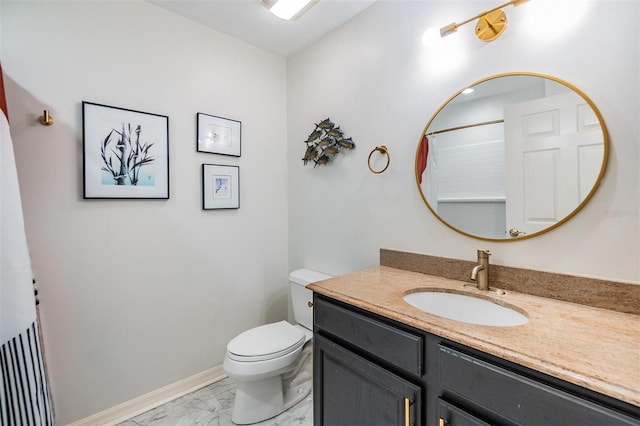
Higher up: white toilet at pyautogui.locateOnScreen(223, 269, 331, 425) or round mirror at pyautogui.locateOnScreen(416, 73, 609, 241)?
round mirror at pyautogui.locateOnScreen(416, 73, 609, 241)

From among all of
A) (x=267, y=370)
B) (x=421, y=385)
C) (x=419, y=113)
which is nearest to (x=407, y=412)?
(x=421, y=385)

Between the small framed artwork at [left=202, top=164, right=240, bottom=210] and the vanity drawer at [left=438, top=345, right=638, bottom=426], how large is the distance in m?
1.66

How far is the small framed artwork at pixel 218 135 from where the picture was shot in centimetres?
194

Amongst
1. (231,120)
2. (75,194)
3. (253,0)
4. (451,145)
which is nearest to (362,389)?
(451,145)

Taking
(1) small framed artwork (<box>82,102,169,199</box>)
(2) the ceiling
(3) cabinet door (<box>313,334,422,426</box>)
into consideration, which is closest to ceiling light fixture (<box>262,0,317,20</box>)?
(2) the ceiling

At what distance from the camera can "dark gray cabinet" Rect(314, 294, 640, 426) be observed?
0.65 meters

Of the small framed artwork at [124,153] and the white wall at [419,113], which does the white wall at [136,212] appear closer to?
the small framed artwork at [124,153]

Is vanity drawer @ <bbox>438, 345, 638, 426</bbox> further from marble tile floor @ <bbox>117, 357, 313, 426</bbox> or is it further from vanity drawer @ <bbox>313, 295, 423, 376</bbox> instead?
marble tile floor @ <bbox>117, 357, 313, 426</bbox>

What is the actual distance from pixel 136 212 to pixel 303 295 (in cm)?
118

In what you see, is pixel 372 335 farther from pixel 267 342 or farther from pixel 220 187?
pixel 220 187

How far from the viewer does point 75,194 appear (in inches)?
60.2

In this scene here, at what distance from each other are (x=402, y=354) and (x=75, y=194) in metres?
1.79

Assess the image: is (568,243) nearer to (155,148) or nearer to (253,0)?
(253,0)

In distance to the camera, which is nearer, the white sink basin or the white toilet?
the white sink basin
